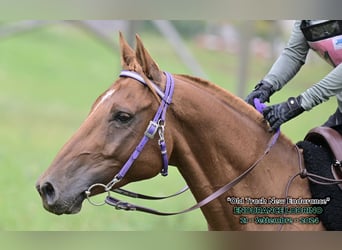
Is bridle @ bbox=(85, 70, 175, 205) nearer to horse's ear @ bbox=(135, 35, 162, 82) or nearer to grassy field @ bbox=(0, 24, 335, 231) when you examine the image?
horse's ear @ bbox=(135, 35, 162, 82)

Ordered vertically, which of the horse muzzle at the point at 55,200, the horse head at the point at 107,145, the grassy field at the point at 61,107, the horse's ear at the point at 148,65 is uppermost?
the horse's ear at the point at 148,65

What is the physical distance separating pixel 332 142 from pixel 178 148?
0.84 m

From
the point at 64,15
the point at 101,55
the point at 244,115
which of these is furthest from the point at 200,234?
the point at 101,55

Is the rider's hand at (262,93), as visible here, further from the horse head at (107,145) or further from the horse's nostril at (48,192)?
the horse's nostril at (48,192)

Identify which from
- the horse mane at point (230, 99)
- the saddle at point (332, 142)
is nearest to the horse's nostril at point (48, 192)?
the horse mane at point (230, 99)

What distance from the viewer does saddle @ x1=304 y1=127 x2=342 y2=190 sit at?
10.2ft

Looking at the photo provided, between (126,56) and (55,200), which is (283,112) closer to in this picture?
(126,56)

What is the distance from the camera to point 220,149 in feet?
9.89

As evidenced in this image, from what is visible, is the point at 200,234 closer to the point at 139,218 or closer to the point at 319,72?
the point at 139,218

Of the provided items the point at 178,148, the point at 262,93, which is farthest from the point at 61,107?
the point at 178,148

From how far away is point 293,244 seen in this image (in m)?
3.29

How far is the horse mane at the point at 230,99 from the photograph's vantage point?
3.09m

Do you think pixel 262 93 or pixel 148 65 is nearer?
pixel 148 65

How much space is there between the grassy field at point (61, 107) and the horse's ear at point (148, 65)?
1432mm
